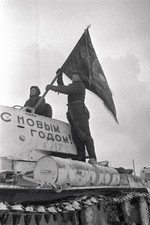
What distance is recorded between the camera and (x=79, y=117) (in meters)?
7.99

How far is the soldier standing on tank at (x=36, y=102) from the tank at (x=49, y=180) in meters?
0.59

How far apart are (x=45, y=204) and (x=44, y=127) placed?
6.21ft

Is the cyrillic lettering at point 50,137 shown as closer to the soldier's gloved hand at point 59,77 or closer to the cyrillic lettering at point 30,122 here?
the cyrillic lettering at point 30,122

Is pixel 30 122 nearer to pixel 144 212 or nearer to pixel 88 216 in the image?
pixel 88 216

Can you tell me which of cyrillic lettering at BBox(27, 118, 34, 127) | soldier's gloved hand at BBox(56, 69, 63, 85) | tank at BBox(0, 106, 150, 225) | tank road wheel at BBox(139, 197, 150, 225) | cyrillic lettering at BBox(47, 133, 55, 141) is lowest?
tank road wheel at BBox(139, 197, 150, 225)

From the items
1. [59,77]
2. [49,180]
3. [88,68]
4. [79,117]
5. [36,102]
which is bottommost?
[49,180]

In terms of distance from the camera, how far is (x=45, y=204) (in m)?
5.77

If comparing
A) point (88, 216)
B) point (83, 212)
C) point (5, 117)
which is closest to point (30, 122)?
point (5, 117)

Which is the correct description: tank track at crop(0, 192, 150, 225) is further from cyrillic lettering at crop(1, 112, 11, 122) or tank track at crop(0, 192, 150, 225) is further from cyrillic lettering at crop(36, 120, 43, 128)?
cyrillic lettering at crop(1, 112, 11, 122)

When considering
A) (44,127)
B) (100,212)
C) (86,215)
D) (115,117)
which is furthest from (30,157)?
(115,117)

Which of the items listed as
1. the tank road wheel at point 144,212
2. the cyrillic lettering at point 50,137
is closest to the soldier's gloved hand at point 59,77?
the cyrillic lettering at point 50,137

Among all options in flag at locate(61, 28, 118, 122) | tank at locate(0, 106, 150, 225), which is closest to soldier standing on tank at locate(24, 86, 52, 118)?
tank at locate(0, 106, 150, 225)

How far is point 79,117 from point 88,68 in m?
2.30

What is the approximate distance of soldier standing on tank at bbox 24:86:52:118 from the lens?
26.6 feet
